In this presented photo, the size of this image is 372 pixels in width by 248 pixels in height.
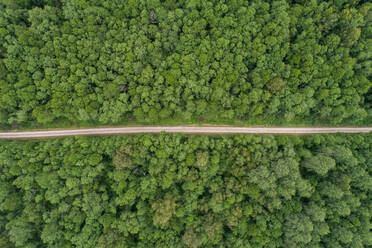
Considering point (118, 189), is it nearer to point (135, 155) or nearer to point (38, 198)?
point (135, 155)

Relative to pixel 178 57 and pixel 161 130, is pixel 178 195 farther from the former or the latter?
pixel 178 57

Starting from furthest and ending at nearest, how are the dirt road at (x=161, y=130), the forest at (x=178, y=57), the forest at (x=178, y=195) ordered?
the dirt road at (x=161, y=130), the forest at (x=178, y=57), the forest at (x=178, y=195)

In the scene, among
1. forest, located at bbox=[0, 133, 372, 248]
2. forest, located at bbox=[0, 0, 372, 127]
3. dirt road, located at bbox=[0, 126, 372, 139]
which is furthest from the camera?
dirt road, located at bbox=[0, 126, 372, 139]

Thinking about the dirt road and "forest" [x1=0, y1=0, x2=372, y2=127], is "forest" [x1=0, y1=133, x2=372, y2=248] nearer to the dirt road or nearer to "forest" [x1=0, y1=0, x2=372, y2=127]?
the dirt road

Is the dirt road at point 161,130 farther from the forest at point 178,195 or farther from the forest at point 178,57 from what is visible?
the forest at point 178,57

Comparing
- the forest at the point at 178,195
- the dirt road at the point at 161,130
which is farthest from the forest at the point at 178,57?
the forest at the point at 178,195

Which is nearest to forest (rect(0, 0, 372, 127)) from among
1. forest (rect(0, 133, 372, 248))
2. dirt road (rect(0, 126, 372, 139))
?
dirt road (rect(0, 126, 372, 139))

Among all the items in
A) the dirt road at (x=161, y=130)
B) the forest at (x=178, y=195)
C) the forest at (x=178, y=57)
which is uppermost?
the forest at (x=178, y=57)
